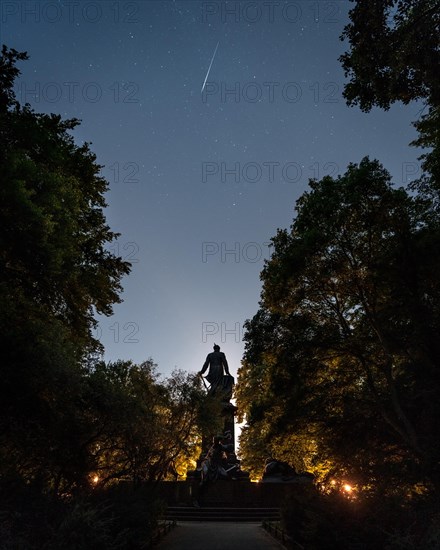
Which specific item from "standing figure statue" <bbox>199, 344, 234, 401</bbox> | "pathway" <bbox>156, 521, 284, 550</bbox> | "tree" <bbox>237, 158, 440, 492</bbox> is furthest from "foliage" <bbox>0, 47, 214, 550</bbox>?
"standing figure statue" <bbox>199, 344, 234, 401</bbox>

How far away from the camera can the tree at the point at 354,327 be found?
15352 mm

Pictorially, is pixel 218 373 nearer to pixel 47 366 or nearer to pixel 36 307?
pixel 36 307

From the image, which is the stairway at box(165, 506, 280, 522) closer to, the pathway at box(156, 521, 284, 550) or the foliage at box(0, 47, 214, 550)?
the pathway at box(156, 521, 284, 550)

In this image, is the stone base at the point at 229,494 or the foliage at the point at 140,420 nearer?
the foliage at the point at 140,420

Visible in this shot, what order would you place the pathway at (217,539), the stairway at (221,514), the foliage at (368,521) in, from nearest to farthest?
1. the foliage at (368,521)
2. the pathway at (217,539)
3. the stairway at (221,514)

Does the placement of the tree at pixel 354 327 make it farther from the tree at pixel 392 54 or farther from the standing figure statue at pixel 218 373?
the standing figure statue at pixel 218 373

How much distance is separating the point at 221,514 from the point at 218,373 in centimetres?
1492

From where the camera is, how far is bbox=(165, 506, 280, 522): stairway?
24.0m

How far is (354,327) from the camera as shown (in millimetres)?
17609

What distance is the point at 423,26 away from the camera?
9445 mm

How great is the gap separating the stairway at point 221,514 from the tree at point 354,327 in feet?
26.9

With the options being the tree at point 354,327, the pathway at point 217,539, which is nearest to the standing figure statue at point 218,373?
the pathway at point 217,539

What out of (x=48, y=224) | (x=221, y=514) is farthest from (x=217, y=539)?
(x=48, y=224)

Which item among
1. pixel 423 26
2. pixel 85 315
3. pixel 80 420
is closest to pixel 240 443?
pixel 85 315
